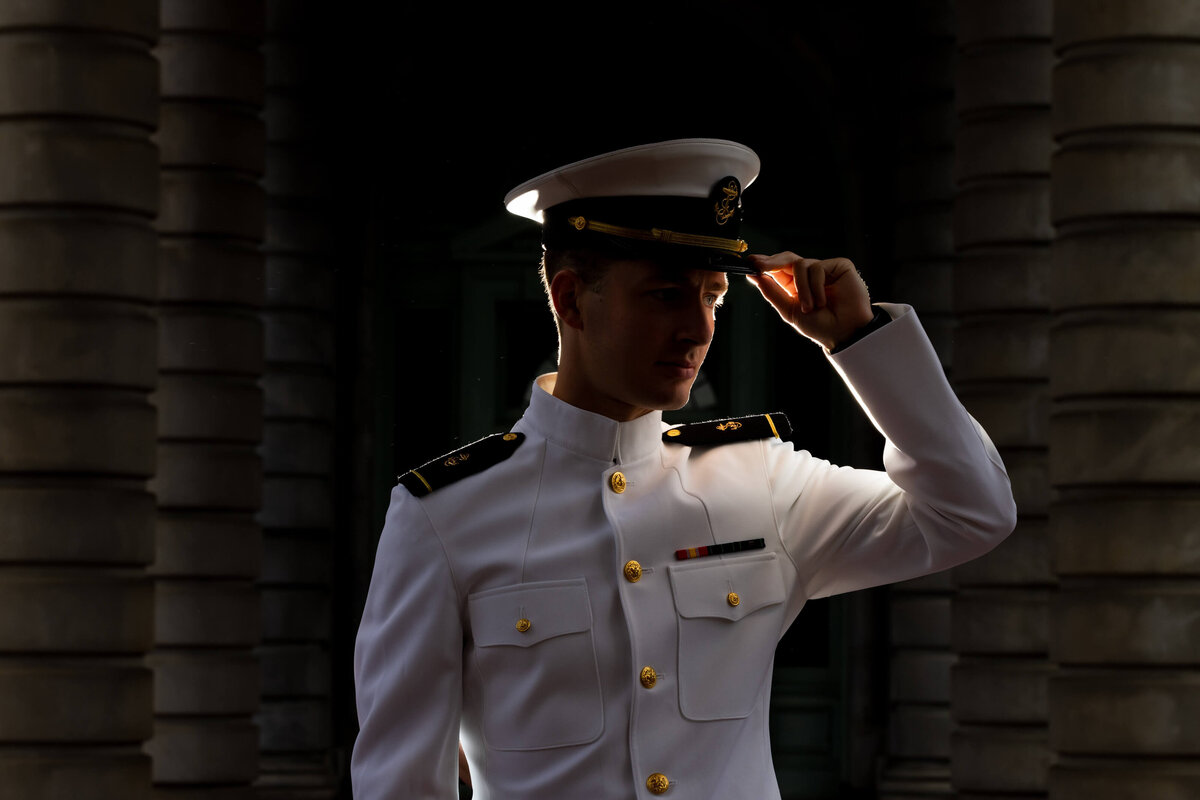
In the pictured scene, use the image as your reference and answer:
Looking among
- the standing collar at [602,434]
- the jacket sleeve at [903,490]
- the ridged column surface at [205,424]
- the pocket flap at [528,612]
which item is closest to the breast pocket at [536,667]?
the pocket flap at [528,612]

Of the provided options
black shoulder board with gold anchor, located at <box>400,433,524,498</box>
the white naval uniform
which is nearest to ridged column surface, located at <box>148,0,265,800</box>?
black shoulder board with gold anchor, located at <box>400,433,524,498</box>

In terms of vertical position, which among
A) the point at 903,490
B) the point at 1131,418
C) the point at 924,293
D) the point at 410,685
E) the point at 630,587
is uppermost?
the point at 924,293

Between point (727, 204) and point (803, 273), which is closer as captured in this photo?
point (803, 273)

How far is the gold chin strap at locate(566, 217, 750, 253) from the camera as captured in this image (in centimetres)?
276

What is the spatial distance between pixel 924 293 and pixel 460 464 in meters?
11.8

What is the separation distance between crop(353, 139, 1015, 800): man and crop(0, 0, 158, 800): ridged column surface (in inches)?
216

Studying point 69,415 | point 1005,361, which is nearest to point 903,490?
point 69,415

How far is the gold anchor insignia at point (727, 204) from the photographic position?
9.30 ft

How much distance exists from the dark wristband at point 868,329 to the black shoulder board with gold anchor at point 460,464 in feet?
1.76

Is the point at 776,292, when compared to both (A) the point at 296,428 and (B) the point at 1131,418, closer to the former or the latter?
(B) the point at 1131,418

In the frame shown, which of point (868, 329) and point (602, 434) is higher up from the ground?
point (868, 329)

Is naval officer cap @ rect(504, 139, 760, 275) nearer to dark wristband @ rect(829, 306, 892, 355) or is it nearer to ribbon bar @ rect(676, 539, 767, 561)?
dark wristband @ rect(829, 306, 892, 355)

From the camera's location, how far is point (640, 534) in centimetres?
281

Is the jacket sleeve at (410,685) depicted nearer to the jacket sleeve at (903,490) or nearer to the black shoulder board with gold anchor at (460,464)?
the black shoulder board with gold anchor at (460,464)
